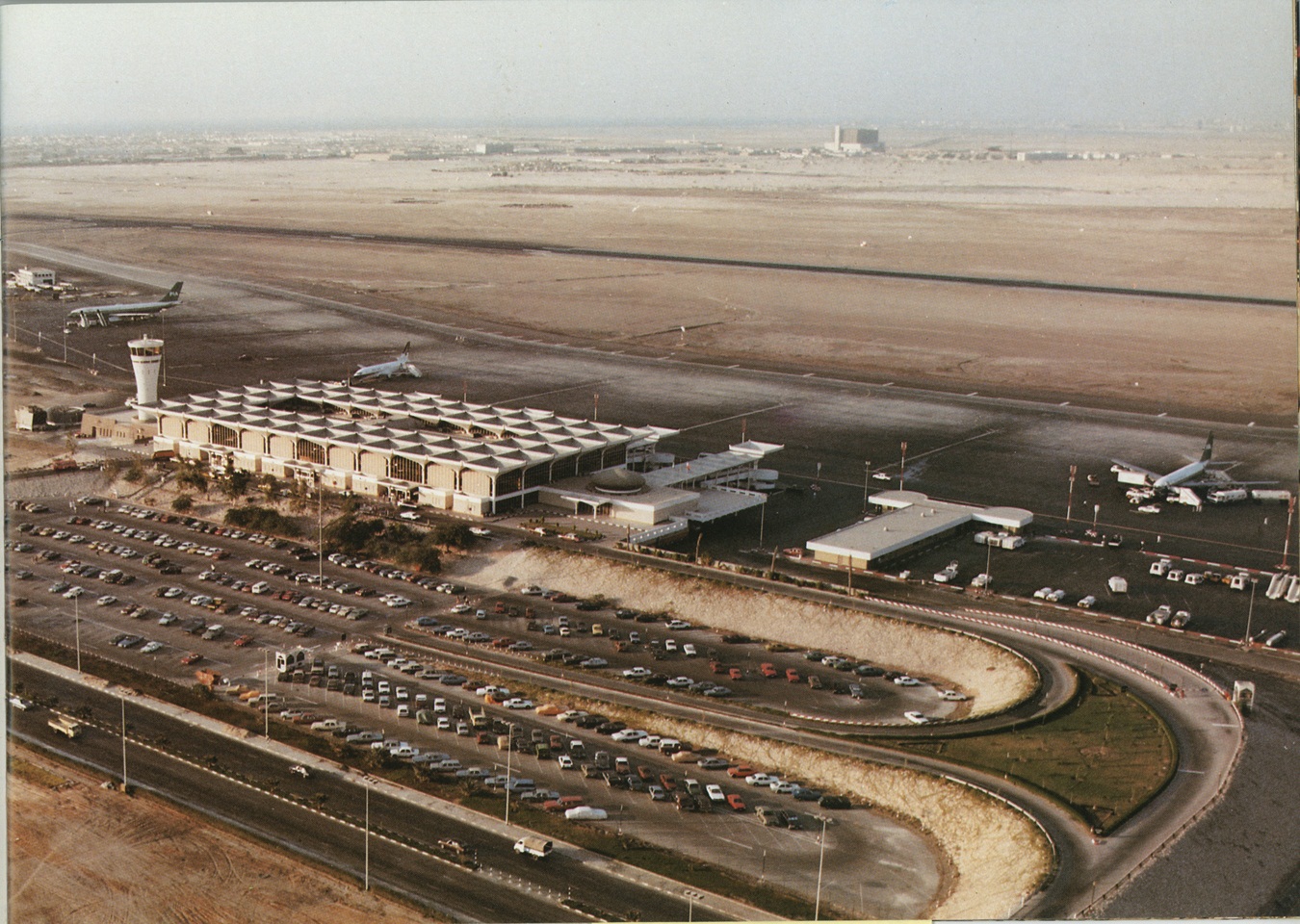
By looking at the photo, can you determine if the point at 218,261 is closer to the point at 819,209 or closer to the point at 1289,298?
the point at 819,209

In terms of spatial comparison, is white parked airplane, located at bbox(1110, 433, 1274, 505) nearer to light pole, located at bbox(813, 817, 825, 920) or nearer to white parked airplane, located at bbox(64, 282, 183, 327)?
light pole, located at bbox(813, 817, 825, 920)

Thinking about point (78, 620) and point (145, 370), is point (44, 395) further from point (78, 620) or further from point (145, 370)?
point (78, 620)

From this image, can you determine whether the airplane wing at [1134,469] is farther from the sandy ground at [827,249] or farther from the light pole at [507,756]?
the light pole at [507,756]

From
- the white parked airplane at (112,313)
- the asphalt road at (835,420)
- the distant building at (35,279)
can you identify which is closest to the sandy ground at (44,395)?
the asphalt road at (835,420)

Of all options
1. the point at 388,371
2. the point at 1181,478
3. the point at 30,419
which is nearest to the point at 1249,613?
the point at 1181,478

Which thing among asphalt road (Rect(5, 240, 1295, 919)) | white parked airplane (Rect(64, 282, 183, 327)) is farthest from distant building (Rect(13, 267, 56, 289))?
asphalt road (Rect(5, 240, 1295, 919))

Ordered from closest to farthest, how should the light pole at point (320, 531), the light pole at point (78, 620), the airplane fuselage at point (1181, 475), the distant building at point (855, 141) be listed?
1. the light pole at point (78, 620)
2. the light pole at point (320, 531)
3. the airplane fuselage at point (1181, 475)
4. the distant building at point (855, 141)
